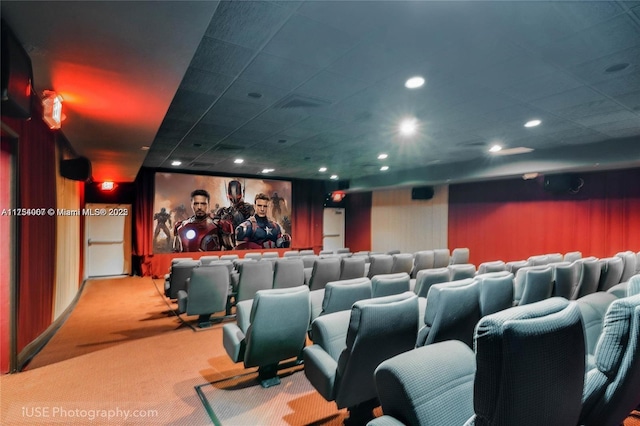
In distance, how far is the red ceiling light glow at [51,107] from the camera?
3.11 m

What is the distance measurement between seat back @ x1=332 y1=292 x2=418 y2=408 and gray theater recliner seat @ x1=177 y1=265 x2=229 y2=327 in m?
2.88

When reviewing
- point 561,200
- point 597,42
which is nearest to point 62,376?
point 597,42

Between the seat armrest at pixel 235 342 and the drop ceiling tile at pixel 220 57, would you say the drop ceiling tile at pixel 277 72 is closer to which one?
the drop ceiling tile at pixel 220 57

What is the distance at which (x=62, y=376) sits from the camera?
3.10 meters

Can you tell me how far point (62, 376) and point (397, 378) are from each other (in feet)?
11.7

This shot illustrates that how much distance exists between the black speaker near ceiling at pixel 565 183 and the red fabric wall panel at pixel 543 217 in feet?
0.64

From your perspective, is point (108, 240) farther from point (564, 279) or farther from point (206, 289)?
point (564, 279)

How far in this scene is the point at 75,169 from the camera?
5.05 m

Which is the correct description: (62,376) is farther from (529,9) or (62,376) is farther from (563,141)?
(563,141)

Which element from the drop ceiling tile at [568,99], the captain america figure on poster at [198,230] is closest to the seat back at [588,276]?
the drop ceiling tile at [568,99]

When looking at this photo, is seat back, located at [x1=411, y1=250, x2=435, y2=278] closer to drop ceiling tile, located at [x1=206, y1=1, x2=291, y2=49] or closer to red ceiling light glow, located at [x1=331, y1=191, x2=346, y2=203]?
drop ceiling tile, located at [x1=206, y1=1, x2=291, y2=49]

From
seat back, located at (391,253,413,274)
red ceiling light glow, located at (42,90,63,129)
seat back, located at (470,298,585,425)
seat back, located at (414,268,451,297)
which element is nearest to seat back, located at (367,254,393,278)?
seat back, located at (391,253,413,274)

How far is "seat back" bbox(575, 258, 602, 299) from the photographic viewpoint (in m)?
4.11

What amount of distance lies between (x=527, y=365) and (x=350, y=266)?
4.08 metres
